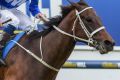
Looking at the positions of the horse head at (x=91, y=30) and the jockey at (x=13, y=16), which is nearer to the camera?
the horse head at (x=91, y=30)

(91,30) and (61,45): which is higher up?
(91,30)

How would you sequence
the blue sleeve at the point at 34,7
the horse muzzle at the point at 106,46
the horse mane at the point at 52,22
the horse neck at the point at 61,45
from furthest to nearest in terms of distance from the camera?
1. the blue sleeve at the point at 34,7
2. the horse mane at the point at 52,22
3. the horse neck at the point at 61,45
4. the horse muzzle at the point at 106,46

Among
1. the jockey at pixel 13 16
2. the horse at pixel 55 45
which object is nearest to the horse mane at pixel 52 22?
the horse at pixel 55 45

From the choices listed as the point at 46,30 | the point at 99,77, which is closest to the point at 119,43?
the point at 99,77

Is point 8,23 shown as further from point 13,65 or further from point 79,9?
point 79,9

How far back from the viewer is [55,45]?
4.40 metres

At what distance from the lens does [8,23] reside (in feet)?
15.4

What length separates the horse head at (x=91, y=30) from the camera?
13.6 ft

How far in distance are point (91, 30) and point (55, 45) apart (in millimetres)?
412

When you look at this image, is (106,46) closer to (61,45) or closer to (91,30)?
(91,30)

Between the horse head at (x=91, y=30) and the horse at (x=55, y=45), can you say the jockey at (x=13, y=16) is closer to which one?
the horse at (x=55, y=45)

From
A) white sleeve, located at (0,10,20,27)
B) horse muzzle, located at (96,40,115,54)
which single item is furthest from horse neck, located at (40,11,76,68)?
white sleeve, located at (0,10,20,27)

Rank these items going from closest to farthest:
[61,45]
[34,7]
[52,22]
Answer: [61,45], [52,22], [34,7]

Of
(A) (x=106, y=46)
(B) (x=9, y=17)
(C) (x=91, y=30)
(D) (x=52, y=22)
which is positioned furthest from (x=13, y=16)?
(A) (x=106, y=46)
